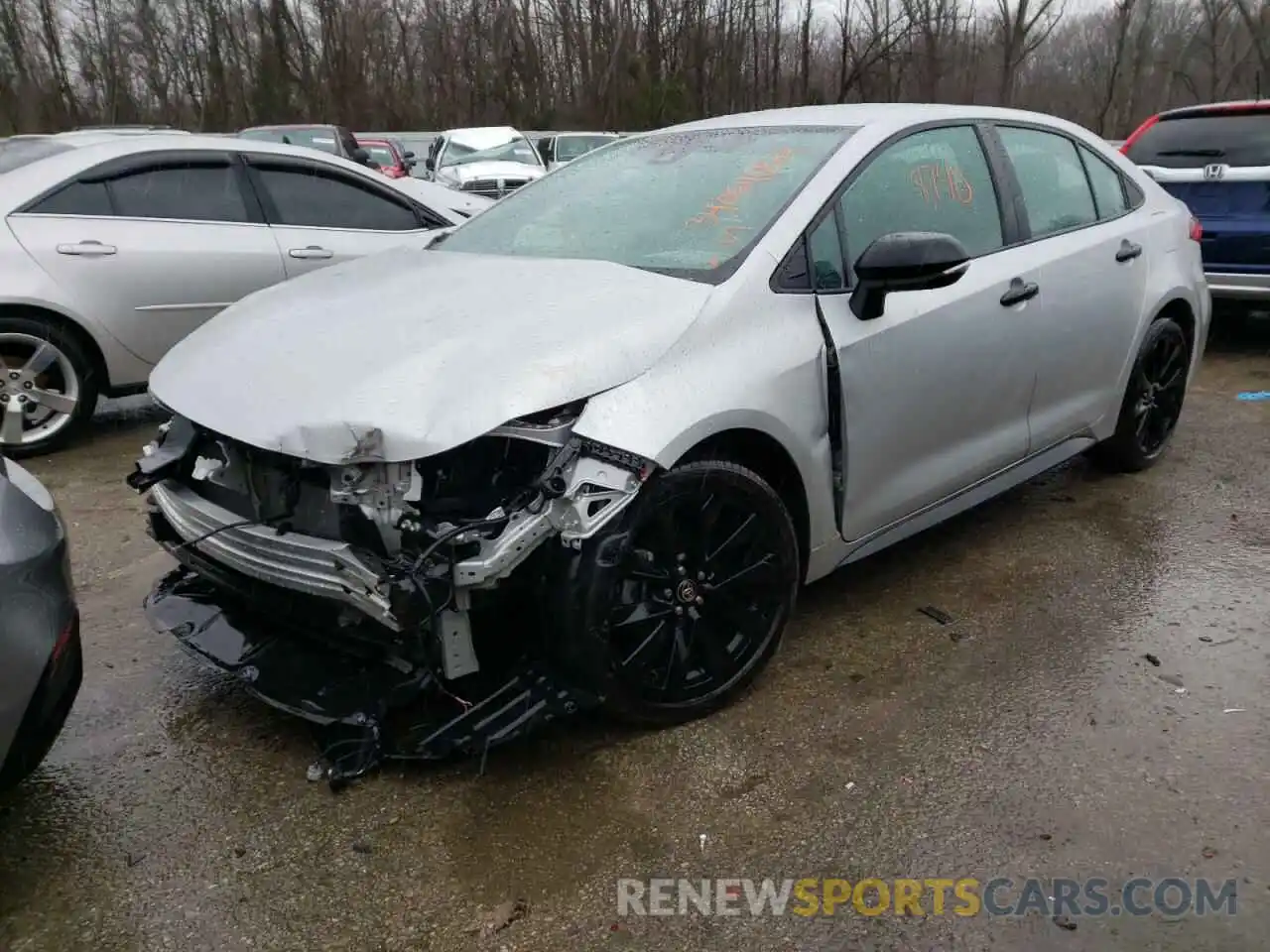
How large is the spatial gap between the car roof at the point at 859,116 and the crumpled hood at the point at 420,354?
3.34 ft

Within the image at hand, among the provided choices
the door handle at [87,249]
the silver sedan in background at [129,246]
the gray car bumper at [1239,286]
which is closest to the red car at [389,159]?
the silver sedan in background at [129,246]

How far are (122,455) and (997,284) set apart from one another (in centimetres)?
437

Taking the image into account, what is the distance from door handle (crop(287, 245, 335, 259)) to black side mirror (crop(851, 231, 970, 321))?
3876 millimetres

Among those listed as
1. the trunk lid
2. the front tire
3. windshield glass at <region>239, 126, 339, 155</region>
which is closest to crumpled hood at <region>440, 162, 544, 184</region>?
windshield glass at <region>239, 126, 339, 155</region>

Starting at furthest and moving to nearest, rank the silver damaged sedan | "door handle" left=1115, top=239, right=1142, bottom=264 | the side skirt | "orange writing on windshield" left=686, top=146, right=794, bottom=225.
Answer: "door handle" left=1115, top=239, right=1142, bottom=264 → the side skirt → "orange writing on windshield" left=686, top=146, right=794, bottom=225 → the silver damaged sedan

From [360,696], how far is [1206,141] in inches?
270

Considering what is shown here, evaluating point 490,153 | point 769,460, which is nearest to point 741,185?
point 769,460

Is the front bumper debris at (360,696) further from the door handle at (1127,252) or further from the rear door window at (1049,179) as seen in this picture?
the door handle at (1127,252)

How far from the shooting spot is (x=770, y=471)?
286 cm

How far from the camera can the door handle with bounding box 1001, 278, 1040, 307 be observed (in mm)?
3387

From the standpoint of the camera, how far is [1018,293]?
3428 millimetres

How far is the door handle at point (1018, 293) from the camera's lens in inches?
133

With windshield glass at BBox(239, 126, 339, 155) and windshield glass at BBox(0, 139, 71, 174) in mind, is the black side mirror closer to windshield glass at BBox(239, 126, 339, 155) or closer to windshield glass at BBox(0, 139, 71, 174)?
windshield glass at BBox(0, 139, 71, 174)

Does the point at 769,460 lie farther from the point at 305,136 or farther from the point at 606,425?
the point at 305,136
